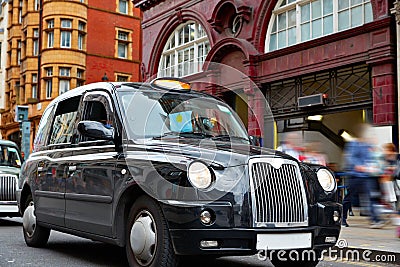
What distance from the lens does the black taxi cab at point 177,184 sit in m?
5.06

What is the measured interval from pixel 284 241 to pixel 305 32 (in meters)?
13.5

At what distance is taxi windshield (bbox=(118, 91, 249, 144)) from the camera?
6168 millimetres

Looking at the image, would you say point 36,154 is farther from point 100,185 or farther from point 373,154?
point 373,154

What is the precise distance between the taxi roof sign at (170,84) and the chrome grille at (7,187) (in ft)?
21.1

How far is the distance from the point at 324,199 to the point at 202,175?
4.34 ft

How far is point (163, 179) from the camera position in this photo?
5.19 metres

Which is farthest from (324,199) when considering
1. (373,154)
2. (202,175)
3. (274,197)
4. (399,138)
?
(399,138)

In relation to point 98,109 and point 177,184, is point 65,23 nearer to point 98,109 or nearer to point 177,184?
point 98,109

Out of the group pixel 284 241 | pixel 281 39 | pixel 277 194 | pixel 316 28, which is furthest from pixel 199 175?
pixel 281 39

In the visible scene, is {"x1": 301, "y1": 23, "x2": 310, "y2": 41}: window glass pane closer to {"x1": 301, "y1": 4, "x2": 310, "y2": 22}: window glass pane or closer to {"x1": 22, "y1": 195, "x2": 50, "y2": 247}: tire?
{"x1": 301, "y1": 4, "x2": 310, "y2": 22}: window glass pane

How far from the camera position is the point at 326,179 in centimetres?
582

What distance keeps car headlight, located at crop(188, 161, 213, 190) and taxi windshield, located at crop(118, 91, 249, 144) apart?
41.2 inches

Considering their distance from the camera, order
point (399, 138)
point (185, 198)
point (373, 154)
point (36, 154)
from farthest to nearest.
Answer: point (399, 138) → point (373, 154) → point (36, 154) → point (185, 198)

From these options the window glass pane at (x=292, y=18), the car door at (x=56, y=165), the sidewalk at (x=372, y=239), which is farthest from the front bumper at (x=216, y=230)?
the window glass pane at (x=292, y=18)
